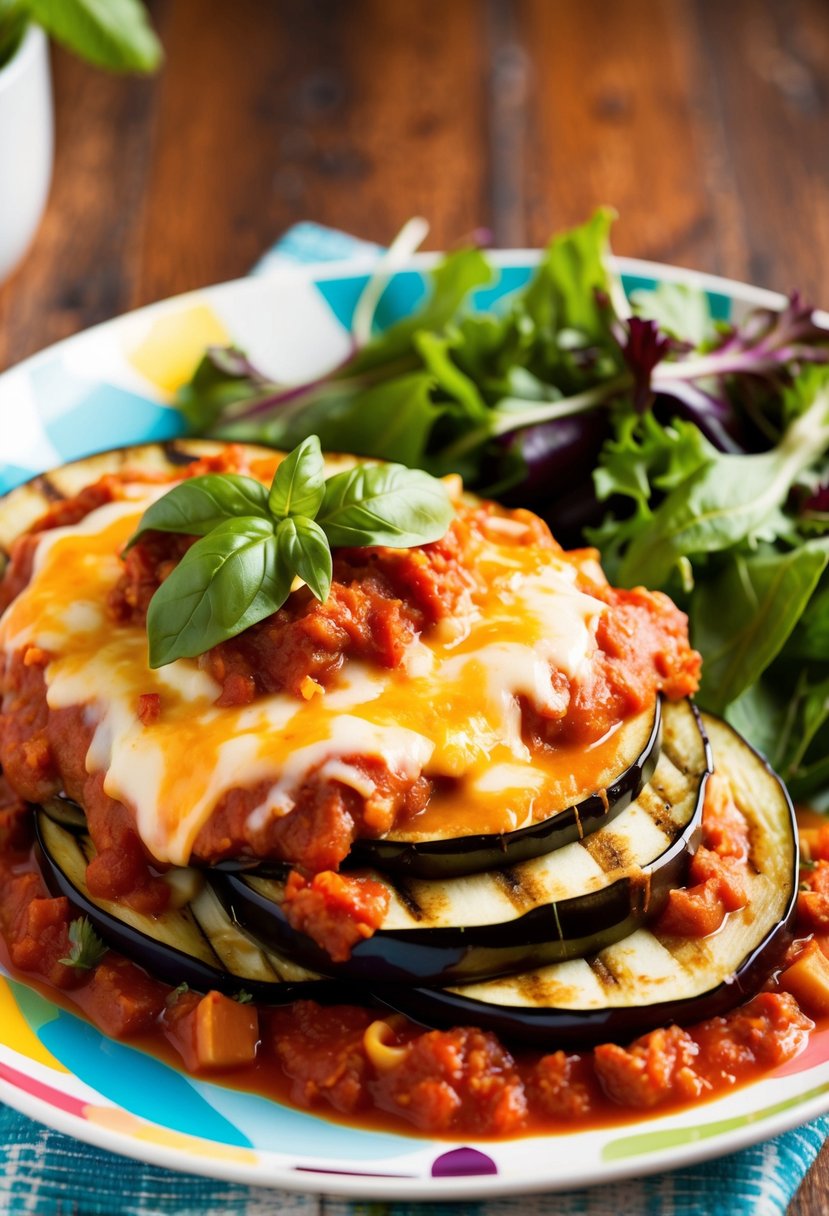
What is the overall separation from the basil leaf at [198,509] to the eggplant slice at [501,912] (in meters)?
1.01

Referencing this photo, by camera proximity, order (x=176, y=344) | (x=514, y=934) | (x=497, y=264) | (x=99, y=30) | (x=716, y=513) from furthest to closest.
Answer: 1. (x=497, y=264)
2. (x=99, y=30)
3. (x=176, y=344)
4. (x=716, y=513)
5. (x=514, y=934)

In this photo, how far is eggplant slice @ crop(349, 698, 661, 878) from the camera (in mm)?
3682

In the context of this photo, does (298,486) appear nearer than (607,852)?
No

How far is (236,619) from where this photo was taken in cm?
378

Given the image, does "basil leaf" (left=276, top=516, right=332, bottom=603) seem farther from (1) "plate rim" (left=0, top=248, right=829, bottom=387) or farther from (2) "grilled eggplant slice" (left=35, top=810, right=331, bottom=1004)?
(1) "plate rim" (left=0, top=248, right=829, bottom=387)

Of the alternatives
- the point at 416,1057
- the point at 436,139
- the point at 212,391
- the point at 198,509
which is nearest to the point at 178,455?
the point at 212,391

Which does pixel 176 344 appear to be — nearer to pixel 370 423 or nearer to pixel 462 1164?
pixel 370 423

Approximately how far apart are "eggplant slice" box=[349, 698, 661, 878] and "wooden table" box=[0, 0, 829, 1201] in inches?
171

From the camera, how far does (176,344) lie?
607 centimetres

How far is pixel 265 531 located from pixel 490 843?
1060mm

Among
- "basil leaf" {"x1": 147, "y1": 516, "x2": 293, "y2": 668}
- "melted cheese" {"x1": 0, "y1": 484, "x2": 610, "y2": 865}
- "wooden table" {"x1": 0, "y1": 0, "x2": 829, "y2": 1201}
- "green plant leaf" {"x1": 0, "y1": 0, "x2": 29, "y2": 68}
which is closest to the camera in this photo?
"melted cheese" {"x1": 0, "y1": 484, "x2": 610, "y2": 865}

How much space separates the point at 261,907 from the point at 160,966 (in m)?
0.40

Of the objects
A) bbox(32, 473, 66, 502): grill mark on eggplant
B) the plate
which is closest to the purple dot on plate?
the plate

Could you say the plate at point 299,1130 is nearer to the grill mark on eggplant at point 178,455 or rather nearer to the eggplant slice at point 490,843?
the eggplant slice at point 490,843
